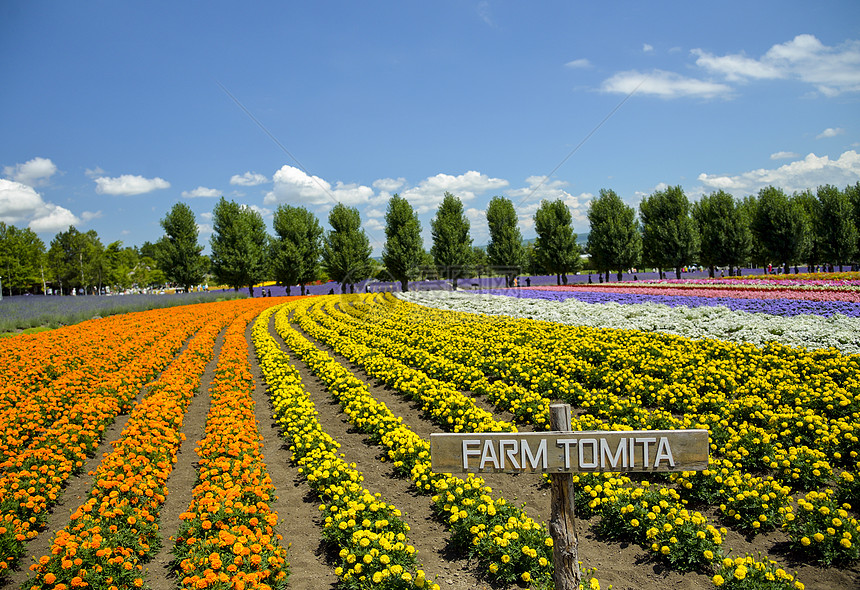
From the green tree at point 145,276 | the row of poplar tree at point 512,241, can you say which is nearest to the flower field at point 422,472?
the row of poplar tree at point 512,241

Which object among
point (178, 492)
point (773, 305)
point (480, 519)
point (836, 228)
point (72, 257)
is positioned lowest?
point (178, 492)

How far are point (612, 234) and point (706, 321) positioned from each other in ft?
112

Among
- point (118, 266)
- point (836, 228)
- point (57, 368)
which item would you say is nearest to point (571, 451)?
point (57, 368)

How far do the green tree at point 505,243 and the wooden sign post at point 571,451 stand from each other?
156ft

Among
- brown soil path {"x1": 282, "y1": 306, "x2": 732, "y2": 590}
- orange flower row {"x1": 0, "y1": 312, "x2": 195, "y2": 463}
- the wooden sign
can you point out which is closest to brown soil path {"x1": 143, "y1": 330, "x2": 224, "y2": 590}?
orange flower row {"x1": 0, "y1": 312, "x2": 195, "y2": 463}

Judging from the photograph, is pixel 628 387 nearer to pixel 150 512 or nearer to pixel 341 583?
pixel 341 583

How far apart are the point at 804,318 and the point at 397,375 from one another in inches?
463

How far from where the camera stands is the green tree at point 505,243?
51625 millimetres

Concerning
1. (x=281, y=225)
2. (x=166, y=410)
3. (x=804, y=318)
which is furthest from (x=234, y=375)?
(x=281, y=225)

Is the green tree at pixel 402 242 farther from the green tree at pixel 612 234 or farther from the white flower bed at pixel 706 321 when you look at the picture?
the white flower bed at pixel 706 321

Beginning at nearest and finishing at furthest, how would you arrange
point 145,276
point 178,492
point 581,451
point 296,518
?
point 581,451 < point 296,518 < point 178,492 < point 145,276

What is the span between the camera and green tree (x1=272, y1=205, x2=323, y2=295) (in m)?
51.2

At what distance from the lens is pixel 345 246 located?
5200cm

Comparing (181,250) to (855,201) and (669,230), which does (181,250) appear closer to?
(669,230)
